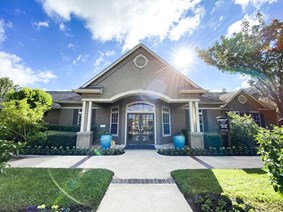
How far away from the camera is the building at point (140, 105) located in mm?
9969

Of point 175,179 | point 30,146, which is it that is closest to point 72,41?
point 30,146

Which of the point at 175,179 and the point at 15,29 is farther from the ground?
the point at 15,29

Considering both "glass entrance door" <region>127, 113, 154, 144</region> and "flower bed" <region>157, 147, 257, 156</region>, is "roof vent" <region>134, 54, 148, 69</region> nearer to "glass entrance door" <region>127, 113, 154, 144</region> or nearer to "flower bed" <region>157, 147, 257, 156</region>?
"glass entrance door" <region>127, 113, 154, 144</region>

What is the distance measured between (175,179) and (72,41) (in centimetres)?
1132

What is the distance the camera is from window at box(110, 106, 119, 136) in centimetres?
1204

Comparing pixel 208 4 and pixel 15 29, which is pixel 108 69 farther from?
pixel 208 4

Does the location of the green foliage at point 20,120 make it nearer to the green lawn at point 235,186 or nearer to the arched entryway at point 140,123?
the arched entryway at point 140,123

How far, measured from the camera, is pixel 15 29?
7.73 meters

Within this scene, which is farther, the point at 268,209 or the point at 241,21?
the point at 241,21

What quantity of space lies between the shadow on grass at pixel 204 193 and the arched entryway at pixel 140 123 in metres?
6.45

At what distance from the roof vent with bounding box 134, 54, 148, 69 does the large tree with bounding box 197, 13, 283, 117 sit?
6.20m

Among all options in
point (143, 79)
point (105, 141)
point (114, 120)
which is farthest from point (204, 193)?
point (114, 120)

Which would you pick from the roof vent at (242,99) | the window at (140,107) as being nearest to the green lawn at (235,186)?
the window at (140,107)

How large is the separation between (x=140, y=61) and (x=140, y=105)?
347 centimetres
